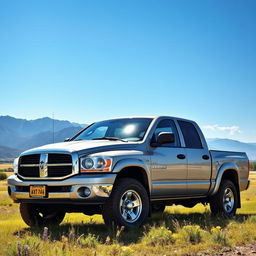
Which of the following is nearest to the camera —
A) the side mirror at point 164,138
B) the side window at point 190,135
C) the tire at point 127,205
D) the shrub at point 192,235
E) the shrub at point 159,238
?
the shrub at point 159,238

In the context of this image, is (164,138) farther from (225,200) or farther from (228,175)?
(228,175)

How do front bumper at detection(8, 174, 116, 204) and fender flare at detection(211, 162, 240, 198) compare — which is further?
fender flare at detection(211, 162, 240, 198)

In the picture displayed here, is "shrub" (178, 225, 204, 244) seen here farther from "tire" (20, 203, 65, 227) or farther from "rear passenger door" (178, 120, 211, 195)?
"tire" (20, 203, 65, 227)

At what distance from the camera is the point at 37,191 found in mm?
7352

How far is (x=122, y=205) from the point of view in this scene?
24.1ft

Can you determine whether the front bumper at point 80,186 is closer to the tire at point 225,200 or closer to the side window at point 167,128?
the side window at point 167,128

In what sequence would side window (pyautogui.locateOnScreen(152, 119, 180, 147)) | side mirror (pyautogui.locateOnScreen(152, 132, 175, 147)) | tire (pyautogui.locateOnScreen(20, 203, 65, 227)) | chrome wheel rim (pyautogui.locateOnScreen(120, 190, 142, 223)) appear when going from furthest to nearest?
1. side window (pyautogui.locateOnScreen(152, 119, 180, 147))
2. tire (pyautogui.locateOnScreen(20, 203, 65, 227))
3. side mirror (pyautogui.locateOnScreen(152, 132, 175, 147))
4. chrome wheel rim (pyautogui.locateOnScreen(120, 190, 142, 223))

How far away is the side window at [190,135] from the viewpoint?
30.8 ft

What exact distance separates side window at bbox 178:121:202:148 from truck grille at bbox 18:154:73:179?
10.1 ft

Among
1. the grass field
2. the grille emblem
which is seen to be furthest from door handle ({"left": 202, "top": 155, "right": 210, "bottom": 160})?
the grille emblem

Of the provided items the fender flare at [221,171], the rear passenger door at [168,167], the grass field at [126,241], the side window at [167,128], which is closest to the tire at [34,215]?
the grass field at [126,241]

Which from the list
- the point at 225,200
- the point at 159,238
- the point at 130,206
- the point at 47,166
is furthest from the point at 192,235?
the point at 225,200

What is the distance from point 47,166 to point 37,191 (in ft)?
1.47

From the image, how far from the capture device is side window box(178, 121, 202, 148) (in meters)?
9.40
